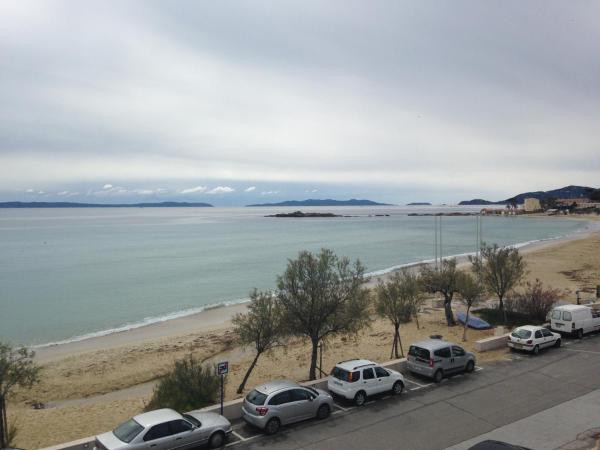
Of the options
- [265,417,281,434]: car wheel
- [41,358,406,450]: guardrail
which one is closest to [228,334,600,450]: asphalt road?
[265,417,281,434]: car wheel

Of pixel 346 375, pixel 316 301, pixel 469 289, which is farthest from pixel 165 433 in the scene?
pixel 469 289

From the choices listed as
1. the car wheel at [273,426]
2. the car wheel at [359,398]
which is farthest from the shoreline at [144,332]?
the car wheel at [273,426]

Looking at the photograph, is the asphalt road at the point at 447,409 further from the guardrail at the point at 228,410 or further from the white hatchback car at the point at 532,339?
the white hatchback car at the point at 532,339

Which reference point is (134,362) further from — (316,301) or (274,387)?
(274,387)

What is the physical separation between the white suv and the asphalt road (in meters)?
0.34

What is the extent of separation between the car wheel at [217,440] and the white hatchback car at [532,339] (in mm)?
13320

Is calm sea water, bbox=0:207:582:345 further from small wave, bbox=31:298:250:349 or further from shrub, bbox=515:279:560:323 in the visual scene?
shrub, bbox=515:279:560:323

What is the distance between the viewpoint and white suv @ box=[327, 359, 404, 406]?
45.5 ft

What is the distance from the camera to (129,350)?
93.0 feet

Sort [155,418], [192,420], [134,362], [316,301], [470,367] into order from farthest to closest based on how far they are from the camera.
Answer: [134,362] < [316,301] < [470,367] < [192,420] < [155,418]

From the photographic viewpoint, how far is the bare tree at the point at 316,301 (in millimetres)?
17781

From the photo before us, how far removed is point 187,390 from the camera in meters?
15.2

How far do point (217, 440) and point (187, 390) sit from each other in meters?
4.41

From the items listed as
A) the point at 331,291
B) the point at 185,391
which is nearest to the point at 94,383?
the point at 185,391
